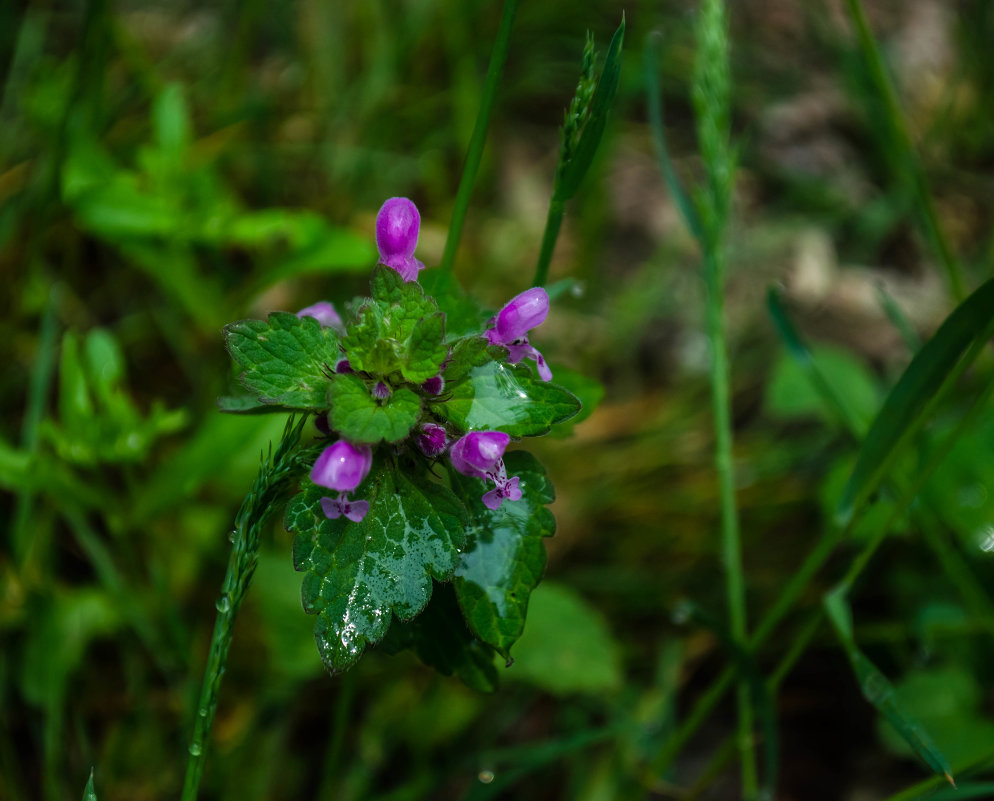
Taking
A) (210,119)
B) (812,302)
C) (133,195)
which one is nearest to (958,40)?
(812,302)

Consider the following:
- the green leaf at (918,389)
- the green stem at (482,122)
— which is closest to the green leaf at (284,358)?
the green stem at (482,122)

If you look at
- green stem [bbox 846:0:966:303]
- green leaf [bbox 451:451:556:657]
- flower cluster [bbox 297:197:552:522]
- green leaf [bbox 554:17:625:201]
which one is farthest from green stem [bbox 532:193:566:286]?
green stem [bbox 846:0:966:303]

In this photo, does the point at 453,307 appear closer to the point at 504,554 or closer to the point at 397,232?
the point at 397,232

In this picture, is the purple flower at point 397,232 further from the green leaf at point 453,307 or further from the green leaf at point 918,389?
the green leaf at point 918,389

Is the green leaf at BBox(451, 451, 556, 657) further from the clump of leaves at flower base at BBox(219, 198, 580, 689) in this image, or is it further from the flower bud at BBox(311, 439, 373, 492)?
the flower bud at BBox(311, 439, 373, 492)

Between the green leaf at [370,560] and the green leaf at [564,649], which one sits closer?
the green leaf at [370,560]

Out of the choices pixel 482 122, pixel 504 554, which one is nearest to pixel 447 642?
pixel 504 554
